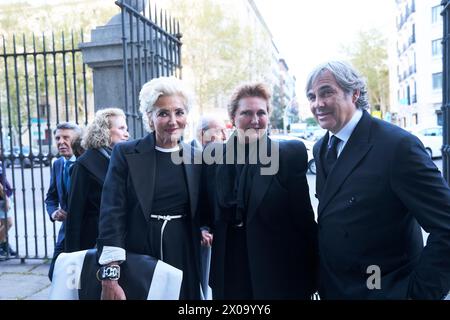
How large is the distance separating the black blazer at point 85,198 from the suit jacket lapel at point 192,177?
0.79 meters

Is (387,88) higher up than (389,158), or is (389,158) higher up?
(387,88)

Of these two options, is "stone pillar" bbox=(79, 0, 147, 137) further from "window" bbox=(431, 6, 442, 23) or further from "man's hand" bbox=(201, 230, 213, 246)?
"window" bbox=(431, 6, 442, 23)

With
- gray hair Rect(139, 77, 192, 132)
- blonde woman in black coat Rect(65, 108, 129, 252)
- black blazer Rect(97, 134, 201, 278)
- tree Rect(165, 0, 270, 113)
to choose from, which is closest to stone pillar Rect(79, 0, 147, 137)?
blonde woman in black coat Rect(65, 108, 129, 252)

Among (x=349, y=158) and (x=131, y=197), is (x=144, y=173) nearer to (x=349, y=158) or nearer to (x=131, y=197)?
(x=131, y=197)

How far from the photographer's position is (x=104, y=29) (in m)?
4.98

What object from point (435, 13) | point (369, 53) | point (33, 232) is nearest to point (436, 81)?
point (435, 13)

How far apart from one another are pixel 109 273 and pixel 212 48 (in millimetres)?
22214

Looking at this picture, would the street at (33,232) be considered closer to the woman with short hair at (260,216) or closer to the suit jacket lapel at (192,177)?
the suit jacket lapel at (192,177)

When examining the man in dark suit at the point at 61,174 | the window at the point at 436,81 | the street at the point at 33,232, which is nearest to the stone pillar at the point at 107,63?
the man in dark suit at the point at 61,174

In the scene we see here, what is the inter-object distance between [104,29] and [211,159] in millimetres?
3087

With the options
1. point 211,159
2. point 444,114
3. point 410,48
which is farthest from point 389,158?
point 410,48

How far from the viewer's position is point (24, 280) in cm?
492
